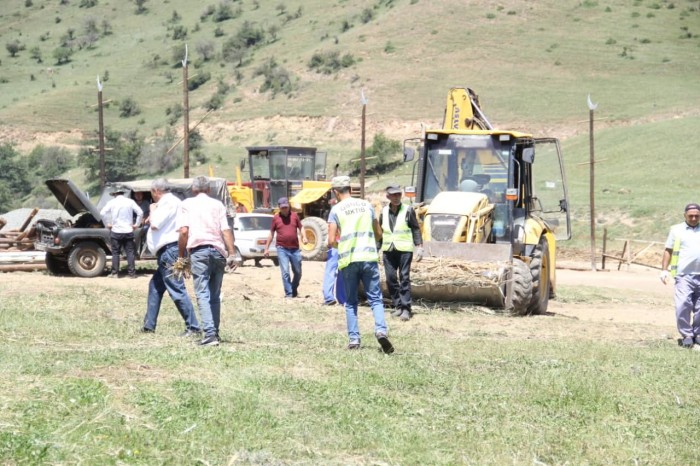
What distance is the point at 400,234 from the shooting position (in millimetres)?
14344

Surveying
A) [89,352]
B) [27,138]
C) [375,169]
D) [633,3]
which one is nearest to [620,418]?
[89,352]

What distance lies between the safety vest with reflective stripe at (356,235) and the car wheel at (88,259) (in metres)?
10.8

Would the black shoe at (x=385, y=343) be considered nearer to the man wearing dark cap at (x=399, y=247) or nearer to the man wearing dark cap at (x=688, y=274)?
the man wearing dark cap at (x=399, y=247)

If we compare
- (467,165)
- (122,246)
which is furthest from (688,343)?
(122,246)

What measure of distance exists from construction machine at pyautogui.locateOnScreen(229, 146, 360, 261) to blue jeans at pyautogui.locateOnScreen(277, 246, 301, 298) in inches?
463

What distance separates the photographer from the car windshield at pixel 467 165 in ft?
55.2

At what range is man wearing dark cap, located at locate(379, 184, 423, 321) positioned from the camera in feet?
46.9

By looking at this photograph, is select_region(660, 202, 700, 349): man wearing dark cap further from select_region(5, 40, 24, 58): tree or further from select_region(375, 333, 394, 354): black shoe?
select_region(5, 40, 24, 58): tree

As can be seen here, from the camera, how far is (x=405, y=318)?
1447cm

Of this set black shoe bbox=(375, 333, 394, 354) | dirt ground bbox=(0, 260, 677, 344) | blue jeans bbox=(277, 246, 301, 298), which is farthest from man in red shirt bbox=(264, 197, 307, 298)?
black shoe bbox=(375, 333, 394, 354)

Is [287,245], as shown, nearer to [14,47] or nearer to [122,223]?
[122,223]

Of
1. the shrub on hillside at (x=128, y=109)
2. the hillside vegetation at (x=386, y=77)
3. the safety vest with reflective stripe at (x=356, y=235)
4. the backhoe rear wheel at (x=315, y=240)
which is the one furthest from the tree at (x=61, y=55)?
the safety vest with reflective stripe at (x=356, y=235)

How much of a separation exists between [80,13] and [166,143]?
2068 inches

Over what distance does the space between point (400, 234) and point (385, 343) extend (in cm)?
404
